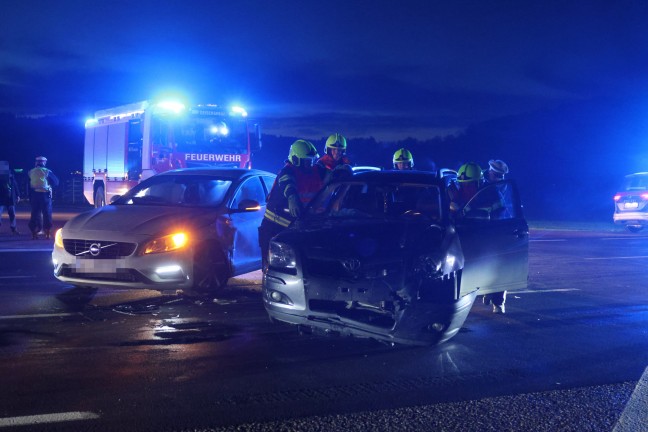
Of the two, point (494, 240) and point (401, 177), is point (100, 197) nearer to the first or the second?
point (401, 177)

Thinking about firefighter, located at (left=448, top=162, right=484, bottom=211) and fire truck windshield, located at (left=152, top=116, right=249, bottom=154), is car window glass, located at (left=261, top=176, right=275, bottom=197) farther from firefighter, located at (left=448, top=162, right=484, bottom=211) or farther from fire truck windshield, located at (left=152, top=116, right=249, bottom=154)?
fire truck windshield, located at (left=152, top=116, right=249, bottom=154)

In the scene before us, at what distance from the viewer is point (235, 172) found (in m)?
10.1

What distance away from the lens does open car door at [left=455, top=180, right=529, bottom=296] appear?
720cm

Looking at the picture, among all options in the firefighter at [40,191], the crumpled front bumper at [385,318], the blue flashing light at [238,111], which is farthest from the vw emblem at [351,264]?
the blue flashing light at [238,111]

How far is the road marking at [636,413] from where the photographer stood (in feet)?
14.9

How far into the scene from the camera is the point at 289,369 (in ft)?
19.2

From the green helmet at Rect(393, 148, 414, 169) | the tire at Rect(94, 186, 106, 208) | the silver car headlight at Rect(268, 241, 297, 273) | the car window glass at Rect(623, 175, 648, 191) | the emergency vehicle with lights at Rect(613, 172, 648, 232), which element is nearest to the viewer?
the silver car headlight at Rect(268, 241, 297, 273)

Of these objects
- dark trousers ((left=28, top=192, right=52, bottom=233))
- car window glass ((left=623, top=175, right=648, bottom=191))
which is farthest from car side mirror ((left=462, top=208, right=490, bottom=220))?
car window glass ((left=623, top=175, right=648, bottom=191))

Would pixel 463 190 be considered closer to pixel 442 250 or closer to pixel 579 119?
pixel 442 250

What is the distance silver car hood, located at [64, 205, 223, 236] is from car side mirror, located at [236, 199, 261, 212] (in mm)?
288

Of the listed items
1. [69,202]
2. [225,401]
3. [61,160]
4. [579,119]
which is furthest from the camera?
[61,160]

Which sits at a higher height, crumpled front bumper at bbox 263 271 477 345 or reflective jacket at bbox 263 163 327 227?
reflective jacket at bbox 263 163 327 227

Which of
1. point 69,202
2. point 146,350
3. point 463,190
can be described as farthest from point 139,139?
point 69,202

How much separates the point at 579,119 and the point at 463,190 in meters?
59.7
